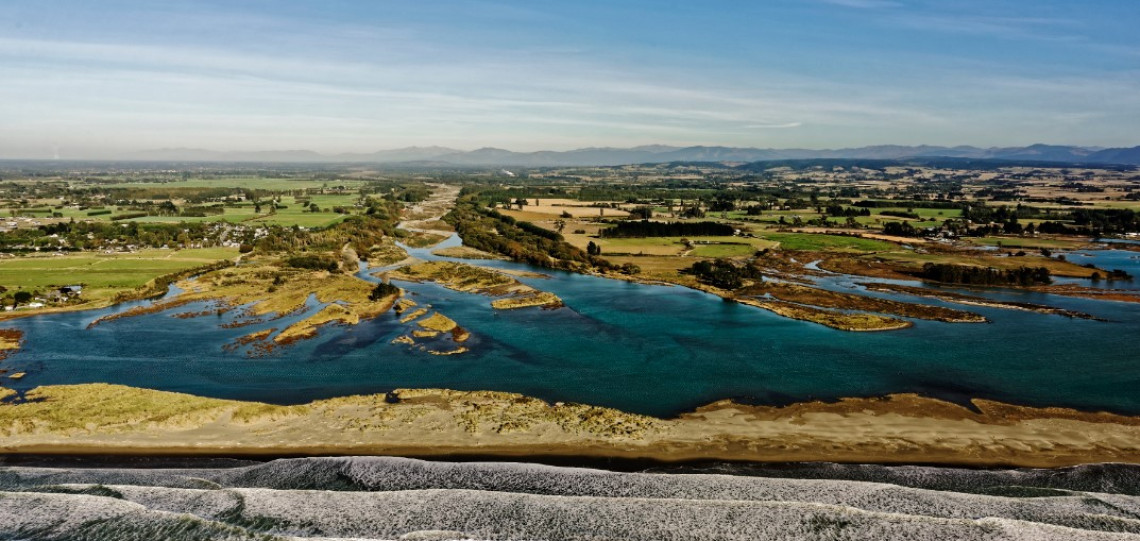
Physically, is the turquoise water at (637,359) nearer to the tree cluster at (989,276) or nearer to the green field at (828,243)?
the tree cluster at (989,276)

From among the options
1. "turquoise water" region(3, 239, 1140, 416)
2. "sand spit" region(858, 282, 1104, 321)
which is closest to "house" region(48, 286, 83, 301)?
"turquoise water" region(3, 239, 1140, 416)

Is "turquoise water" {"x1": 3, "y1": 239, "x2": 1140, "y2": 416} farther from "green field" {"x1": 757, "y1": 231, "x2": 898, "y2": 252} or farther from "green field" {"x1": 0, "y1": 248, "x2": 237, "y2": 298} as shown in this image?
"green field" {"x1": 757, "y1": 231, "x2": 898, "y2": 252}

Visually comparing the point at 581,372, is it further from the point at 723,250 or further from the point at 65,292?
the point at 723,250

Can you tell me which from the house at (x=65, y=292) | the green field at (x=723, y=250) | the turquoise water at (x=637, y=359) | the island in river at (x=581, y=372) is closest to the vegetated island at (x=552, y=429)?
the island in river at (x=581, y=372)

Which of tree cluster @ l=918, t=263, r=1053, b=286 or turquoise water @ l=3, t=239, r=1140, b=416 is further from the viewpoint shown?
tree cluster @ l=918, t=263, r=1053, b=286

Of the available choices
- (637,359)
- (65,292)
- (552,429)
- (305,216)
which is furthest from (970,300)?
(305,216)

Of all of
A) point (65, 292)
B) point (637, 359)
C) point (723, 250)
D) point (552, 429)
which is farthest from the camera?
point (723, 250)

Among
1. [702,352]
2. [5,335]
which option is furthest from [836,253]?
[5,335]
